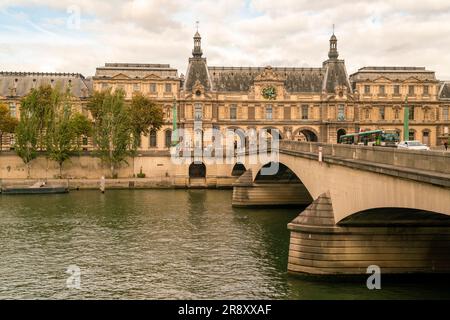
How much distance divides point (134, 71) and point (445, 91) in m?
68.6

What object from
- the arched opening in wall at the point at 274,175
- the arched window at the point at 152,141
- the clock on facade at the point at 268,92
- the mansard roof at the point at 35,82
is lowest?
the arched opening in wall at the point at 274,175

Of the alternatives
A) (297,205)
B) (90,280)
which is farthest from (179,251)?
(297,205)

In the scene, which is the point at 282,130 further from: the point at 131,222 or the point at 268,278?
the point at 268,278

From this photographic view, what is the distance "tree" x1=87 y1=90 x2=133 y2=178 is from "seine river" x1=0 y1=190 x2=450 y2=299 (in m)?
27.0

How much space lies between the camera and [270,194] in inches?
3000

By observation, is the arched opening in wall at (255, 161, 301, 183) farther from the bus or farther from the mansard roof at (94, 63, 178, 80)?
the mansard roof at (94, 63, 178, 80)

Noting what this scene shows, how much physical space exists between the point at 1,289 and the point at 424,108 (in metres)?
111

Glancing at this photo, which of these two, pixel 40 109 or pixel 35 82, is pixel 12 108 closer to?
pixel 35 82

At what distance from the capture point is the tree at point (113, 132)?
341 ft

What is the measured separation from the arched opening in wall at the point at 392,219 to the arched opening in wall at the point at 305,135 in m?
93.0

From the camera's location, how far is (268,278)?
39.2 metres

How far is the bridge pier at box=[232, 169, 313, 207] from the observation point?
75.3m

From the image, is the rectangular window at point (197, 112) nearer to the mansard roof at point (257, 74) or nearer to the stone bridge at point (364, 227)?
the mansard roof at point (257, 74)

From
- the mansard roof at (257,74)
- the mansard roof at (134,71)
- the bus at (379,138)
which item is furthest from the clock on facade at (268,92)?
the bus at (379,138)
